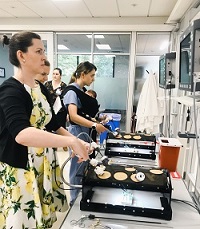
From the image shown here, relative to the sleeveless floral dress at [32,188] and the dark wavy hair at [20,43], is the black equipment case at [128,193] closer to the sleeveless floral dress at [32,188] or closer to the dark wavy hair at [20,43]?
the sleeveless floral dress at [32,188]

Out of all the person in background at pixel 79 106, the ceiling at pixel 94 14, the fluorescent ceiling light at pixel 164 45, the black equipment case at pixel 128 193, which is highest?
the ceiling at pixel 94 14

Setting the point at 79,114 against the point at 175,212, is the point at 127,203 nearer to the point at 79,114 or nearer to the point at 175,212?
the point at 175,212

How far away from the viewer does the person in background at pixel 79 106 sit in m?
1.75

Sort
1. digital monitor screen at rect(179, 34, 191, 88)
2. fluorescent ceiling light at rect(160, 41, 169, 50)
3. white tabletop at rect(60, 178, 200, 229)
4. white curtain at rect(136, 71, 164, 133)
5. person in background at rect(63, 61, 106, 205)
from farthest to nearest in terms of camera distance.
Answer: fluorescent ceiling light at rect(160, 41, 169, 50), white curtain at rect(136, 71, 164, 133), person in background at rect(63, 61, 106, 205), digital monitor screen at rect(179, 34, 191, 88), white tabletop at rect(60, 178, 200, 229)

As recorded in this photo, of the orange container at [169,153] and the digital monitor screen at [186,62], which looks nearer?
the digital monitor screen at [186,62]

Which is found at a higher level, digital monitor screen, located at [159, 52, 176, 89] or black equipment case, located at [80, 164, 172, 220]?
digital monitor screen, located at [159, 52, 176, 89]

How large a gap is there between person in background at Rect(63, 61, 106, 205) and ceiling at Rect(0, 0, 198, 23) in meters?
2.19

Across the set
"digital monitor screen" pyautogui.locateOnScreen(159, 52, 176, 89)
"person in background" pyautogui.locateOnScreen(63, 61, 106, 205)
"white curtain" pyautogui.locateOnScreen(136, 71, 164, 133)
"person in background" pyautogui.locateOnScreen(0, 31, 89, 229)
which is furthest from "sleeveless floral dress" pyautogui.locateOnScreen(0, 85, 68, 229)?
"white curtain" pyautogui.locateOnScreen(136, 71, 164, 133)

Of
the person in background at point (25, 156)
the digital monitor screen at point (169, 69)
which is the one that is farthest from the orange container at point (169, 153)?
the digital monitor screen at point (169, 69)

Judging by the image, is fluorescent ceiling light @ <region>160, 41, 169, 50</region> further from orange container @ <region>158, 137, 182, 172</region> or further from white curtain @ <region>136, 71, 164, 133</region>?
orange container @ <region>158, 137, 182, 172</region>

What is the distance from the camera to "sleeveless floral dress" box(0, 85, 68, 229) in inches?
39.7

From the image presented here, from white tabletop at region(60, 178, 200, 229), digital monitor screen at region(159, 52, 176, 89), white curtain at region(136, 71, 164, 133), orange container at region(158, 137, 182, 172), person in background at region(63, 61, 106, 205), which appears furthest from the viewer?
white curtain at region(136, 71, 164, 133)

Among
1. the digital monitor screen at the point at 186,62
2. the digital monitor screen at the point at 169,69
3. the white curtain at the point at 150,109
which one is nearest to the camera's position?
the digital monitor screen at the point at 186,62

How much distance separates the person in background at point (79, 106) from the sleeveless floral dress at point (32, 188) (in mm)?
594
